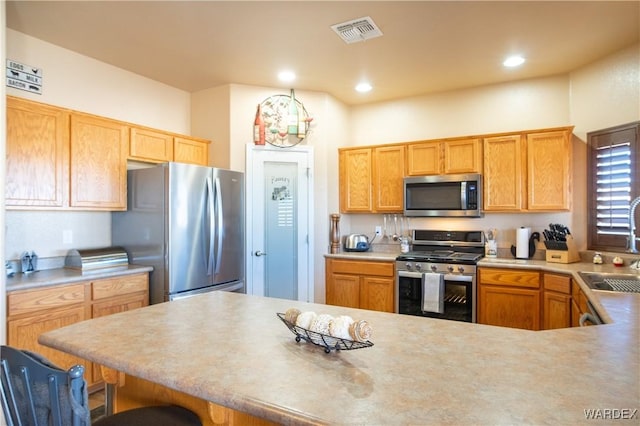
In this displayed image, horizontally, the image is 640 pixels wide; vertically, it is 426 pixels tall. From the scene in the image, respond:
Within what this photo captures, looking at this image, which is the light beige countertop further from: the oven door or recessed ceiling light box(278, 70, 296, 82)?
the oven door

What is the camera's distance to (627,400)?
86cm

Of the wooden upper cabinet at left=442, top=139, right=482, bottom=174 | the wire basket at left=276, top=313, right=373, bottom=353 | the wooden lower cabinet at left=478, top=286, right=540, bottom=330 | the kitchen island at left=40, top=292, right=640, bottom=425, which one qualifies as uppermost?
the wooden upper cabinet at left=442, top=139, right=482, bottom=174

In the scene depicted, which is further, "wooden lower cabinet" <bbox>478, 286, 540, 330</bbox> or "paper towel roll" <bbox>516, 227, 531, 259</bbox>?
"paper towel roll" <bbox>516, 227, 531, 259</bbox>

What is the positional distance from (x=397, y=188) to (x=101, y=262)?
9.84ft

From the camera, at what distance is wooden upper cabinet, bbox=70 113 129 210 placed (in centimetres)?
291

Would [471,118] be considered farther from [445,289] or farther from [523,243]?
[445,289]

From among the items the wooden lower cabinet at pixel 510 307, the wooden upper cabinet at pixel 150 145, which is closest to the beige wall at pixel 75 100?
the wooden upper cabinet at pixel 150 145

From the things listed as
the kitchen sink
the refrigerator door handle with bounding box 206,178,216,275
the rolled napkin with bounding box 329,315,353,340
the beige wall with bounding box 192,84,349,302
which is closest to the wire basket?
the rolled napkin with bounding box 329,315,353,340

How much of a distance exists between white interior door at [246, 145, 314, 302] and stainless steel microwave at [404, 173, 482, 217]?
1127 millimetres

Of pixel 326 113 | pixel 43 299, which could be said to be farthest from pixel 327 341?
pixel 326 113

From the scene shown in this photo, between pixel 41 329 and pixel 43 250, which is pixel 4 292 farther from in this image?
pixel 43 250

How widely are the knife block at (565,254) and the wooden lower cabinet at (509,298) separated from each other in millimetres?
312

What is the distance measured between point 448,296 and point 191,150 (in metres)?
2.99

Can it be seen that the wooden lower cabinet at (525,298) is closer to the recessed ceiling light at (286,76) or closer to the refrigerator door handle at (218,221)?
the refrigerator door handle at (218,221)
